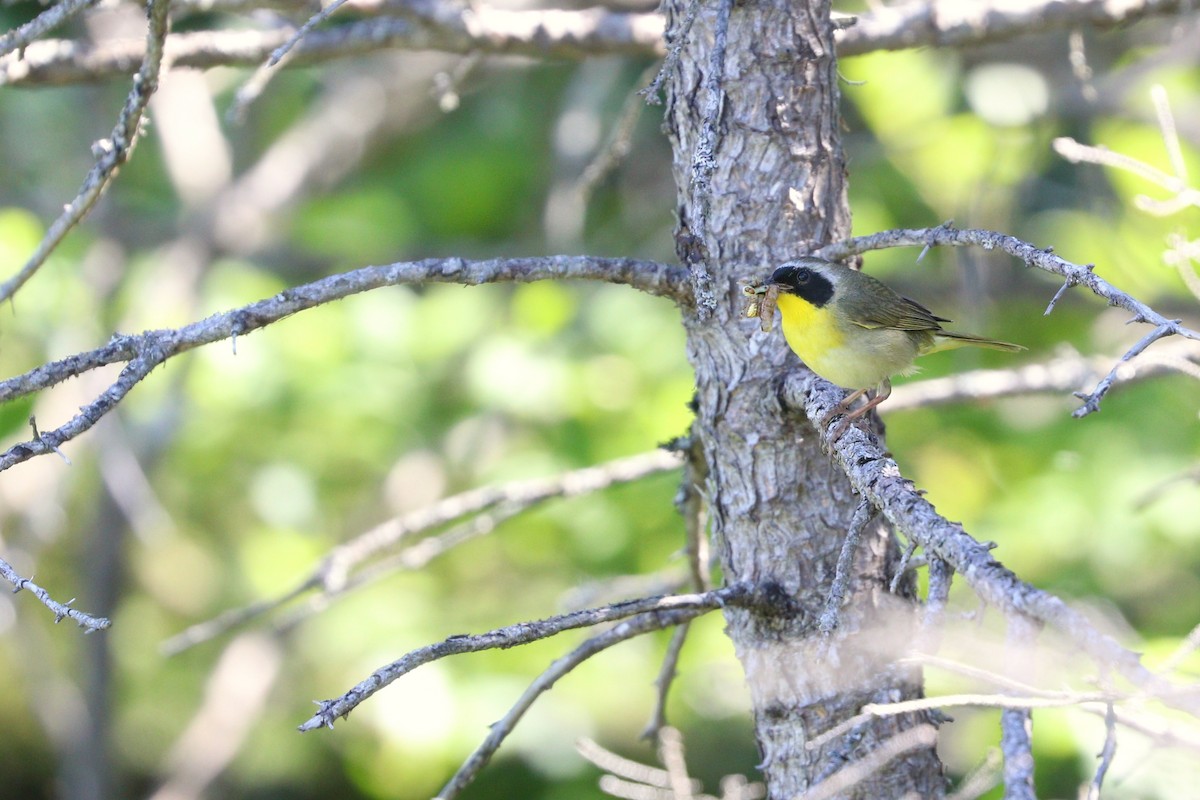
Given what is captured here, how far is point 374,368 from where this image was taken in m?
5.79

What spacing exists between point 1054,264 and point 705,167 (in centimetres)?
70

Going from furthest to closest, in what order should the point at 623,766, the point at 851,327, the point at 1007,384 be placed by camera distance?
the point at 1007,384 → the point at 851,327 → the point at 623,766

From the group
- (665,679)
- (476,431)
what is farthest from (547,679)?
(476,431)

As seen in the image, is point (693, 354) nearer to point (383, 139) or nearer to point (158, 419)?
point (158, 419)

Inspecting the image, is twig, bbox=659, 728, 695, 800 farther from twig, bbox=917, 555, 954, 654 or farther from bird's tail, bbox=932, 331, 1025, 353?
bird's tail, bbox=932, 331, 1025, 353

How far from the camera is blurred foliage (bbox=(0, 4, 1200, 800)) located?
5.51 metres

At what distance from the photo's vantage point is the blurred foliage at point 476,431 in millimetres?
5512

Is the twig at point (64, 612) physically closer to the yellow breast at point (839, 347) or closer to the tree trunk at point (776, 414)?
the tree trunk at point (776, 414)

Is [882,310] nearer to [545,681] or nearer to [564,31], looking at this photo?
[564,31]

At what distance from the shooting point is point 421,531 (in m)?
3.81

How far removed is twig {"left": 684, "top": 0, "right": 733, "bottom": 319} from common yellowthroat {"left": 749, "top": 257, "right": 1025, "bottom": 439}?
0.31m

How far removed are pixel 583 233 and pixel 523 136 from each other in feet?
3.32

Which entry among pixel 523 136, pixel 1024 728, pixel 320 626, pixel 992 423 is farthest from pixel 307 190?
pixel 1024 728

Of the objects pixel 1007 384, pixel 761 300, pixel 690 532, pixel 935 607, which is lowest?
pixel 935 607
